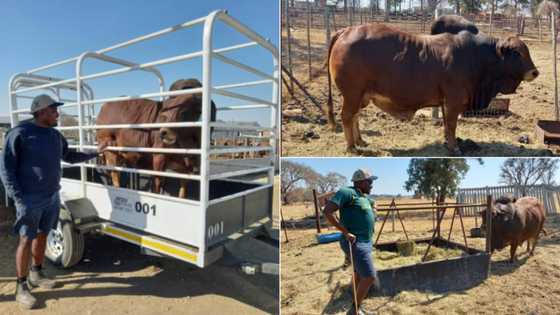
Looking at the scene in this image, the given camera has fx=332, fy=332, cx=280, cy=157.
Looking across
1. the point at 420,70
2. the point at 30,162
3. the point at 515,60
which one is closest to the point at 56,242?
the point at 30,162

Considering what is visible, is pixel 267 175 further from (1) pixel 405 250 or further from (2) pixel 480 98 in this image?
(2) pixel 480 98

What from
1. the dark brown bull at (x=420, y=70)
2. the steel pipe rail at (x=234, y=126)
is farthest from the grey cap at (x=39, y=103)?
the dark brown bull at (x=420, y=70)

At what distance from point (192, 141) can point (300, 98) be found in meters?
4.43

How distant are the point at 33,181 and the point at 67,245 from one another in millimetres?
883

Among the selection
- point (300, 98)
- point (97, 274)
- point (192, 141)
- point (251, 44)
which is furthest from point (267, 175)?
point (300, 98)

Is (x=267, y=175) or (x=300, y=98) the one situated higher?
(x=300, y=98)

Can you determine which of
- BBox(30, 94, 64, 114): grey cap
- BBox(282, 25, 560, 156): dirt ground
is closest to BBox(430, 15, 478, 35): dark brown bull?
BBox(282, 25, 560, 156): dirt ground

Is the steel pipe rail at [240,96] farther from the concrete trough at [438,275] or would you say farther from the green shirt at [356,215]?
the concrete trough at [438,275]

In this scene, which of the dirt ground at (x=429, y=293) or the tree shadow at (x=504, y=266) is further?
the tree shadow at (x=504, y=266)

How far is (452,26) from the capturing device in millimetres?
5062

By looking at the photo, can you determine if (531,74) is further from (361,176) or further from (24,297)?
(24,297)

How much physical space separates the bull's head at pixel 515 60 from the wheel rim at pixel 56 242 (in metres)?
6.25

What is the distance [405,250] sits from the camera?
5367 millimetres

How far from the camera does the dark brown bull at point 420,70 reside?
4562 mm
